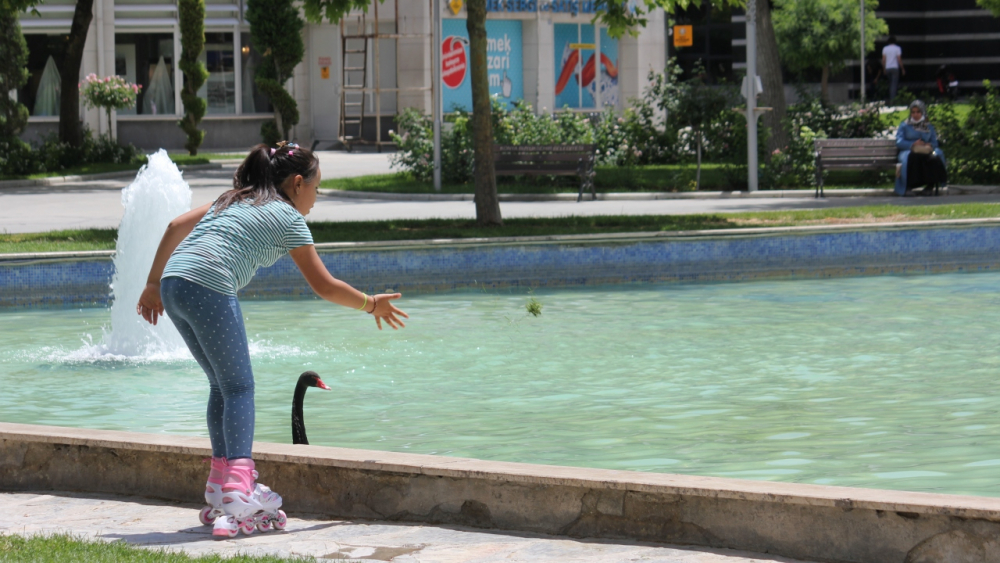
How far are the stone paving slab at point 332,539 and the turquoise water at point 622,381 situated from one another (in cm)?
170

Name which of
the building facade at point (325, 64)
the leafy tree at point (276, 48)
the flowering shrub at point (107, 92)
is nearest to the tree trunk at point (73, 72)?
the flowering shrub at point (107, 92)

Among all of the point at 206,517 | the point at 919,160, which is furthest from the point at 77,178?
the point at 206,517

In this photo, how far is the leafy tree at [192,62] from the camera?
30.8 metres

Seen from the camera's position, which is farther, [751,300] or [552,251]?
[552,251]

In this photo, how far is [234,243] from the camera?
4742 mm

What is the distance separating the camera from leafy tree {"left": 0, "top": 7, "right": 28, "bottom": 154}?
27.8 metres

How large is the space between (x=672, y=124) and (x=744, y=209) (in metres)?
7.40

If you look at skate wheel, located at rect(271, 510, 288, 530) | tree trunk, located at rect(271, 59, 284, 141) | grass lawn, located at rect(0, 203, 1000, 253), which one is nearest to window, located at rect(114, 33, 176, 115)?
tree trunk, located at rect(271, 59, 284, 141)

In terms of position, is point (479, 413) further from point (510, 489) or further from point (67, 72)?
A: point (67, 72)

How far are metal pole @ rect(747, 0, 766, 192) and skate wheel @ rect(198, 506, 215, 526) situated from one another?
1778cm

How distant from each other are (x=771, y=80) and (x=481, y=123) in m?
9.82

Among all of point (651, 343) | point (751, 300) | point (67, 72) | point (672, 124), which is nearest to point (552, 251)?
point (751, 300)

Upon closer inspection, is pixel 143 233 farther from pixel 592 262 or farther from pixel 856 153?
pixel 856 153

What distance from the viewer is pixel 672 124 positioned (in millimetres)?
26094
